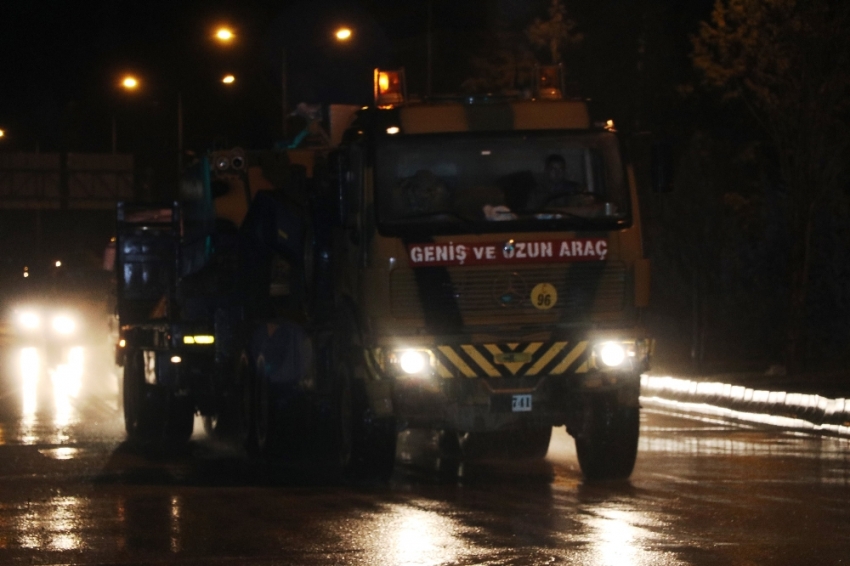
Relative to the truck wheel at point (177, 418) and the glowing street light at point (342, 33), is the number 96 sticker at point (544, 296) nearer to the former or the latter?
the truck wheel at point (177, 418)

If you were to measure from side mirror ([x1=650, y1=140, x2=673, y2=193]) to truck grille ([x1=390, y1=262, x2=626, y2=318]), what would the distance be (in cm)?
87

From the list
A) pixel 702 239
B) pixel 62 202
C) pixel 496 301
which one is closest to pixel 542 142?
pixel 496 301

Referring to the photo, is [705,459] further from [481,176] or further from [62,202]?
[62,202]

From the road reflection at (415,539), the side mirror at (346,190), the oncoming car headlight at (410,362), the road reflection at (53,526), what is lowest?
the road reflection at (415,539)

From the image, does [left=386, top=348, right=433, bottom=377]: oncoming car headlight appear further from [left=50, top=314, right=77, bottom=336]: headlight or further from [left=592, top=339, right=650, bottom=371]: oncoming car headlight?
[left=50, top=314, right=77, bottom=336]: headlight

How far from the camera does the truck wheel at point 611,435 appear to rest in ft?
44.5

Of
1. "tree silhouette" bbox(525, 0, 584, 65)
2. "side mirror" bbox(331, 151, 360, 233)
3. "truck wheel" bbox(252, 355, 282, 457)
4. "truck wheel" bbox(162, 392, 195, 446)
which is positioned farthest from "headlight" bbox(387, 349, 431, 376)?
"tree silhouette" bbox(525, 0, 584, 65)

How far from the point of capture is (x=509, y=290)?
1313 centimetres

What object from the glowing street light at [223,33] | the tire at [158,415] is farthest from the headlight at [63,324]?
the tire at [158,415]

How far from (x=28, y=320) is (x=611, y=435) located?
42087 mm

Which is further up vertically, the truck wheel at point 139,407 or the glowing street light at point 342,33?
the glowing street light at point 342,33

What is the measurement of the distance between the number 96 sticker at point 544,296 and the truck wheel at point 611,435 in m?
0.94

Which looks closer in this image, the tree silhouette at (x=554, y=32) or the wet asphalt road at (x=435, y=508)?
the wet asphalt road at (x=435, y=508)

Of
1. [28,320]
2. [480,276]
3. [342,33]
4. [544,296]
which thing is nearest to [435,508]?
[480,276]
